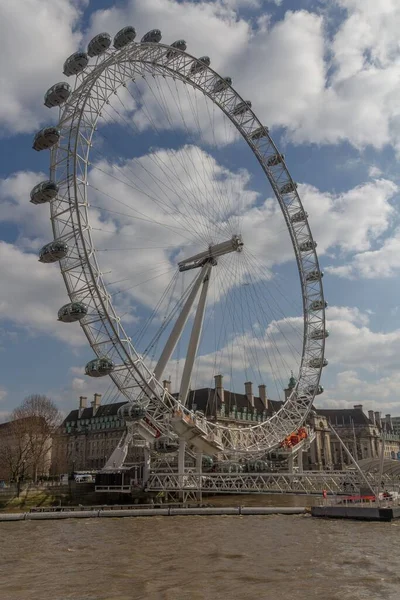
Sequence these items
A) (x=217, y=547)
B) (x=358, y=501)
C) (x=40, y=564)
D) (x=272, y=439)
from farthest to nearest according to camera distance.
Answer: (x=272, y=439) → (x=358, y=501) → (x=217, y=547) → (x=40, y=564)

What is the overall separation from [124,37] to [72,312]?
21127 mm

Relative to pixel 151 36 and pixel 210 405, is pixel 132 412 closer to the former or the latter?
pixel 151 36

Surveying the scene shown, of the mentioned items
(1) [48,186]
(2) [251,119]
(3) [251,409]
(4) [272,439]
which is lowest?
(4) [272,439]

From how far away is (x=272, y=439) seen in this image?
62.5 meters

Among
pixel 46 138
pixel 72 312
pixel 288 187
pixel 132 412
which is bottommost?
pixel 132 412

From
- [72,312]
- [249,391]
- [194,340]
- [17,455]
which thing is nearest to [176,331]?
[194,340]

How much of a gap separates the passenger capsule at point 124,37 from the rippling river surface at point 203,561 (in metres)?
33.6

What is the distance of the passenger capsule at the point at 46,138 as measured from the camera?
125ft

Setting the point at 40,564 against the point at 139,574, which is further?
the point at 40,564

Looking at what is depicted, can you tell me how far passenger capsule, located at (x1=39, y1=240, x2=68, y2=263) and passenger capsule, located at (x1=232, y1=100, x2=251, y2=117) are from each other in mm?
28435

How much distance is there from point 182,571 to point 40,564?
5.68 meters

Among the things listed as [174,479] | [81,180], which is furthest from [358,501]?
[81,180]

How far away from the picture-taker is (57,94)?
39.3 metres

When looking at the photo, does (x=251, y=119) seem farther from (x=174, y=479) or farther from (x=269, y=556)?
(x=269, y=556)
